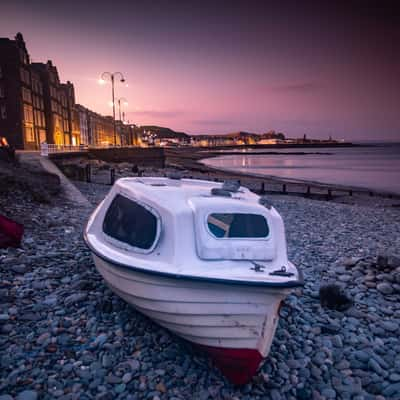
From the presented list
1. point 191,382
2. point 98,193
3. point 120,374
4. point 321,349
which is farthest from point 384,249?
point 98,193

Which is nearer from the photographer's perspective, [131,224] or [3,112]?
[131,224]

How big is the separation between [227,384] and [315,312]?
2823 millimetres

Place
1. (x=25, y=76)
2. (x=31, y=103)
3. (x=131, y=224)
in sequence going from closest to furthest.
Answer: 1. (x=131, y=224)
2. (x=25, y=76)
3. (x=31, y=103)

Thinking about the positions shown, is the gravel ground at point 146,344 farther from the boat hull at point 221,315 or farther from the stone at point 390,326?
the boat hull at point 221,315

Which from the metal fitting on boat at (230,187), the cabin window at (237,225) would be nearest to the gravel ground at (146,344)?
the cabin window at (237,225)

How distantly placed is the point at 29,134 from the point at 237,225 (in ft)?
158

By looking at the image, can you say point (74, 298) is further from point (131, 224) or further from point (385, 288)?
point (385, 288)

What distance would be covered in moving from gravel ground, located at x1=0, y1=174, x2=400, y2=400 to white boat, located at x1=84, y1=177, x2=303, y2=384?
1.76ft

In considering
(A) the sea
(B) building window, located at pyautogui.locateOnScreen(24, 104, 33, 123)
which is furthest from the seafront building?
(A) the sea

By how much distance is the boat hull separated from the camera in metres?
3.85

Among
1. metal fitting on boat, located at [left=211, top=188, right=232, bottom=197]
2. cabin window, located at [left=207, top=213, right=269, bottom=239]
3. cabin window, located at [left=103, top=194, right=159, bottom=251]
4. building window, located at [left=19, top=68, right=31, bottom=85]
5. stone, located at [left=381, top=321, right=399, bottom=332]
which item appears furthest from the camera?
building window, located at [left=19, top=68, right=31, bottom=85]

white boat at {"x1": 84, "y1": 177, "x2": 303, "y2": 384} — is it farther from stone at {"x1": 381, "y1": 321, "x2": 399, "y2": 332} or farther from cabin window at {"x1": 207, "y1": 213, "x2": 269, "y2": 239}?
stone at {"x1": 381, "y1": 321, "x2": 399, "y2": 332}

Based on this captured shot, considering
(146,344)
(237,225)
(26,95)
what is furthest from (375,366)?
(26,95)

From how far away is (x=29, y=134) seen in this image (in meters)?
44.5
